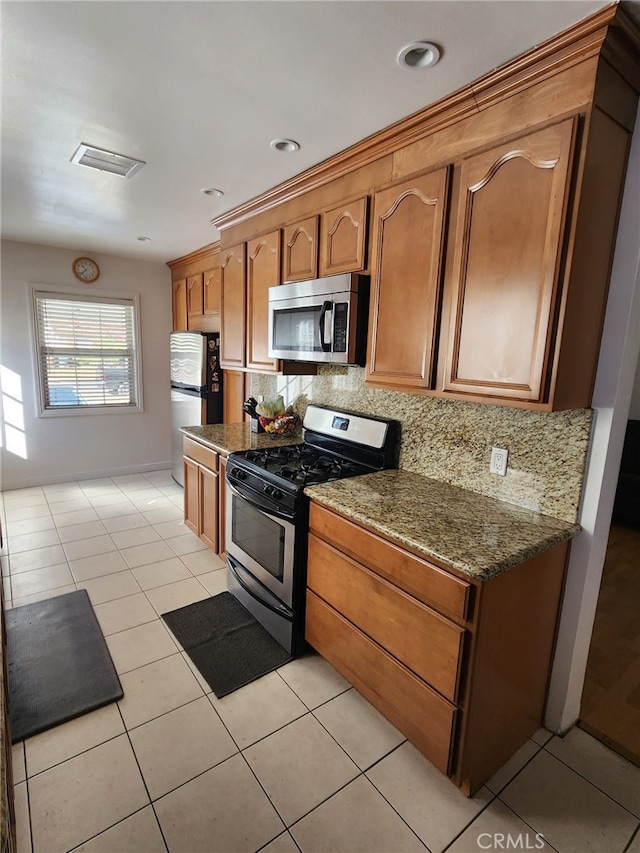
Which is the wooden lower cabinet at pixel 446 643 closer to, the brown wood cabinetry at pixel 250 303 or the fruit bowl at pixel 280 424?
the fruit bowl at pixel 280 424

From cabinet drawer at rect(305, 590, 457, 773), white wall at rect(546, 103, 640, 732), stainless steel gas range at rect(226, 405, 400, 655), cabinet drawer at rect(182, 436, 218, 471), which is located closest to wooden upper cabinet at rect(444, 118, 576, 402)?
white wall at rect(546, 103, 640, 732)

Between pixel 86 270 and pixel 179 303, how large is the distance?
3.20 ft

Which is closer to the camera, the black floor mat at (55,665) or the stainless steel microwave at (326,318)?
the black floor mat at (55,665)

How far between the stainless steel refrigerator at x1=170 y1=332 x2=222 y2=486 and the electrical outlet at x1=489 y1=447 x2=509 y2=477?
112 inches

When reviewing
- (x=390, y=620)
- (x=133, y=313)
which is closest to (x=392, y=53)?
(x=390, y=620)

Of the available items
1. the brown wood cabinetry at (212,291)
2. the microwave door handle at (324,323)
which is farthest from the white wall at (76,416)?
the microwave door handle at (324,323)

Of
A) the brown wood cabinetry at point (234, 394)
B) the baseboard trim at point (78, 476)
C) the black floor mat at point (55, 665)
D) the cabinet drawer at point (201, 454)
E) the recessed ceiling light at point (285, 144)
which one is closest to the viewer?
the black floor mat at point (55, 665)

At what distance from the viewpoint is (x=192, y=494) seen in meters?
3.33

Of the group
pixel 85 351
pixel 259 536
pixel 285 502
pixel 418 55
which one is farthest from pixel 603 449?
pixel 85 351

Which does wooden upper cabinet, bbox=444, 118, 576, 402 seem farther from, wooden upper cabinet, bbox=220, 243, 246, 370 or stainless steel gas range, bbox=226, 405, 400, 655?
wooden upper cabinet, bbox=220, 243, 246, 370

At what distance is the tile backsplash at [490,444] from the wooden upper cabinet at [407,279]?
1.10ft

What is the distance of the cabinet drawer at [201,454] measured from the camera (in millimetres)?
2885

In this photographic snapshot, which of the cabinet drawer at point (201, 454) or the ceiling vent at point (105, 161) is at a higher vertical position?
the ceiling vent at point (105, 161)

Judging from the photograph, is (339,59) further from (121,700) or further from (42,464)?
(42,464)
